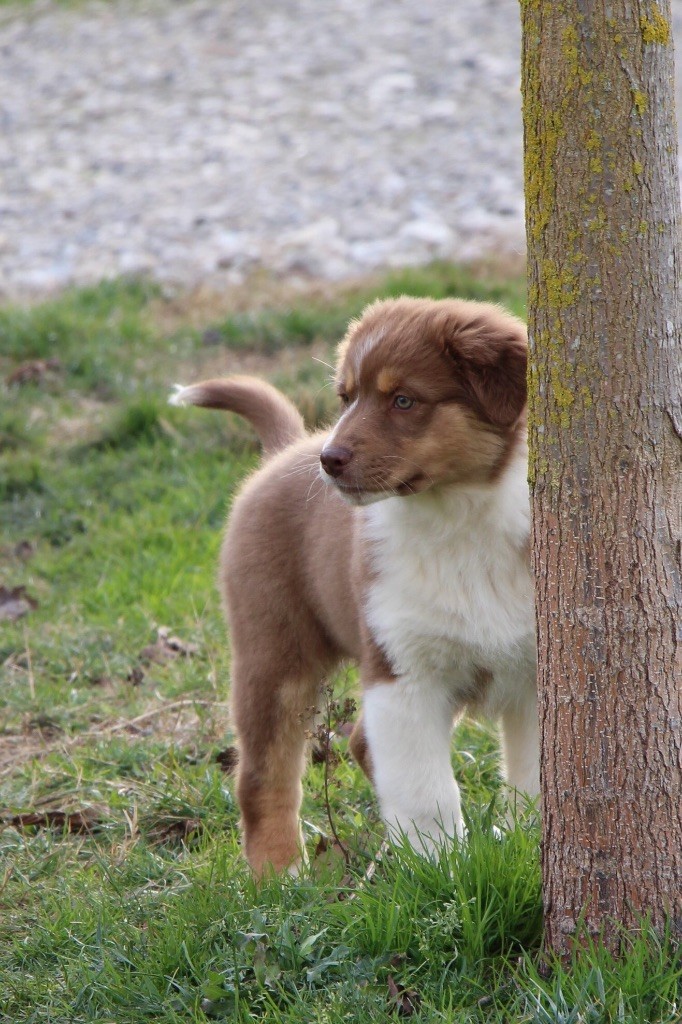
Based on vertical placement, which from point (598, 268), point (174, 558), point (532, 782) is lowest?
point (174, 558)

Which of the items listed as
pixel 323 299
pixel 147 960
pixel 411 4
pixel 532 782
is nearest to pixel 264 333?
pixel 323 299

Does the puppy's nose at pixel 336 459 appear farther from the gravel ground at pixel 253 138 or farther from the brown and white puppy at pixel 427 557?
the gravel ground at pixel 253 138

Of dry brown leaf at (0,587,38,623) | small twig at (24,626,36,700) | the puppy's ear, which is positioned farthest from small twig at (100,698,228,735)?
the puppy's ear

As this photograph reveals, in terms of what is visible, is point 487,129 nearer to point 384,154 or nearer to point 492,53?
point 384,154

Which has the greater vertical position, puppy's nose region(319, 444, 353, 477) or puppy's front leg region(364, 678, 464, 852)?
puppy's nose region(319, 444, 353, 477)

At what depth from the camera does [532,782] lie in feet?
11.8

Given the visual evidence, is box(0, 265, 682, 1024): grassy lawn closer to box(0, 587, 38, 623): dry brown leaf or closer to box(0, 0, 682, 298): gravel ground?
box(0, 587, 38, 623): dry brown leaf

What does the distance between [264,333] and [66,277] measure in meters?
2.16

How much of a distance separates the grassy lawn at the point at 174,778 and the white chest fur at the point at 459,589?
0.92ft

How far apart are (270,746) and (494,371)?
1.25m

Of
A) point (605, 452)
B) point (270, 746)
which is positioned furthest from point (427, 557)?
point (605, 452)

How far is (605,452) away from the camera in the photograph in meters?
2.51

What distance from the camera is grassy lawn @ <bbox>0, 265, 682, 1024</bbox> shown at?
278 centimetres

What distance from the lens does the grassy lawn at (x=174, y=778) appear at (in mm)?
2783
